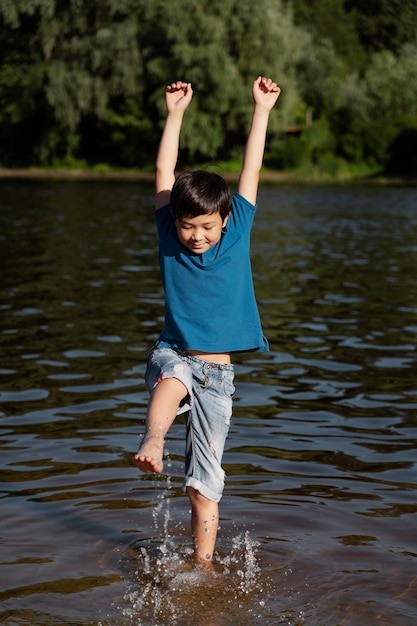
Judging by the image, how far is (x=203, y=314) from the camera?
14.2 ft

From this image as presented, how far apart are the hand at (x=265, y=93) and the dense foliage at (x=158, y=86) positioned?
3722 centimetres

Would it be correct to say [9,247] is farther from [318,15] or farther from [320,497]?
[318,15]

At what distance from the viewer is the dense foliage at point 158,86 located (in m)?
42.5

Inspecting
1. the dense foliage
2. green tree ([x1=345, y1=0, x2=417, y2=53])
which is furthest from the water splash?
green tree ([x1=345, y1=0, x2=417, y2=53])

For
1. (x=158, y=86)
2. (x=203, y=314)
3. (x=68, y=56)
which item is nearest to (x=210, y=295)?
(x=203, y=314)

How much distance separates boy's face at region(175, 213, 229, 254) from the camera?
423cm

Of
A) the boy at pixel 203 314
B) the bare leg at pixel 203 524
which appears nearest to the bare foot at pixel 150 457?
the boy at pixel 203 314

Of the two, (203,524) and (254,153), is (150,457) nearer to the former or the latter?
(203,524)

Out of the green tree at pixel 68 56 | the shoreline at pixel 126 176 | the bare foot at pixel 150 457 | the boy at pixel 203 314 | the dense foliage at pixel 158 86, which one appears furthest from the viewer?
the shoreline at pixel 126 176

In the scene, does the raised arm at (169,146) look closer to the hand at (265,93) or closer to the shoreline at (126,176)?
the hand at (265,93)

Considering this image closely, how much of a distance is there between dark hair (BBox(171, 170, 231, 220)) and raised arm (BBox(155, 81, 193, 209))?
0.94ft

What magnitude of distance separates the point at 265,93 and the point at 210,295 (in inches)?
43.4

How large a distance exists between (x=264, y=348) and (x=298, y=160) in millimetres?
47649

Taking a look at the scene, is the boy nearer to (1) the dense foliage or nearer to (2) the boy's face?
(2) the boy's face
